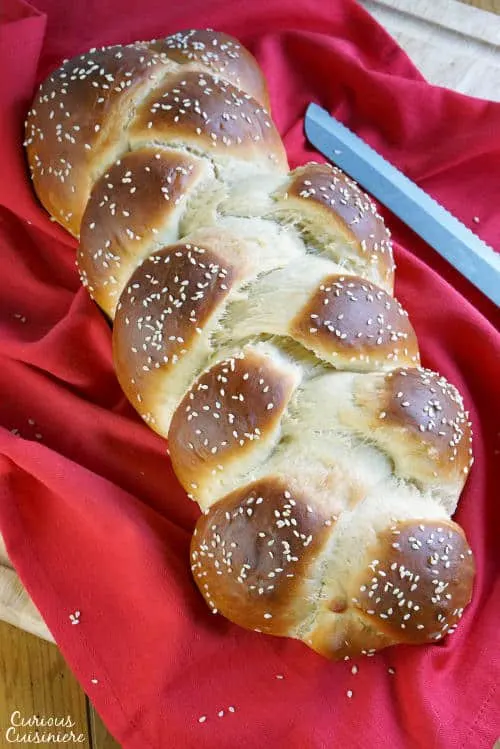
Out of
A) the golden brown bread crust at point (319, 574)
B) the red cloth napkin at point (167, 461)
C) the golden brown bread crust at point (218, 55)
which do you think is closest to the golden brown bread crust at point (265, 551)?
the golden brown bread crust at point (319, 574)

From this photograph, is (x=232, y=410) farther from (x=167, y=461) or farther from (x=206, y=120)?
(x=206, y=120)

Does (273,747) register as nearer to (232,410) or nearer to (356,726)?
(356,726)

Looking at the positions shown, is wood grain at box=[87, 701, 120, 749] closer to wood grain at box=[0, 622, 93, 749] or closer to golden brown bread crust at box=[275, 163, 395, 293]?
wood grain at box=[0, 622, 93, 749]

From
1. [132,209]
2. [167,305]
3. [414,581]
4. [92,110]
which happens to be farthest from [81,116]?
[414,581]

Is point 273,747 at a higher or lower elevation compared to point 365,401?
lower

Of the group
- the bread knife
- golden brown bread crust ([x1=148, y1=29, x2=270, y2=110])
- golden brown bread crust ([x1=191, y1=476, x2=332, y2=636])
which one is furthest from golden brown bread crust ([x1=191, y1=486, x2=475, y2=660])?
golden brown bread crust ([x1=148, y1=29, x2=270, y2=110])

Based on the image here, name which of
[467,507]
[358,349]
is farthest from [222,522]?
[467,507]
